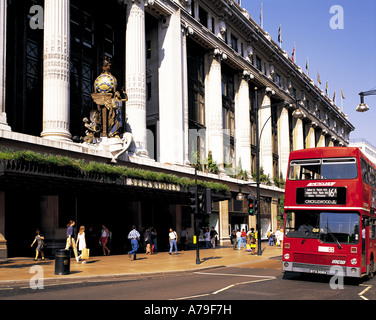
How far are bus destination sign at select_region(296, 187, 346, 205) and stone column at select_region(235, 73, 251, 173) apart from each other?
36145mm

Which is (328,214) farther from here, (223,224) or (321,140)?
(321,140)

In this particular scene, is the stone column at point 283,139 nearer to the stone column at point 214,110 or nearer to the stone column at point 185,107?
the stone column at point 214,110

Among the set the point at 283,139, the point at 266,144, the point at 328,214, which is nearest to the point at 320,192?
the point at 328,214

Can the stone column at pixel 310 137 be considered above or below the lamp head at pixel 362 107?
above

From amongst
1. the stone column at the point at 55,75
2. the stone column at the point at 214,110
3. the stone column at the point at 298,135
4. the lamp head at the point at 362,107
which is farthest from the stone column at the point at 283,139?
the stone column at the point at 55,75

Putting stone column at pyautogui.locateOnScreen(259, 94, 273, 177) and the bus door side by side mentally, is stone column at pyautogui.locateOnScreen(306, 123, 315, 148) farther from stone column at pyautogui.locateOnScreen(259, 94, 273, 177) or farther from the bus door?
the bus door

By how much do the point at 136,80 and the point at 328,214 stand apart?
20941 millimetres

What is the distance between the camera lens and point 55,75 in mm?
26406

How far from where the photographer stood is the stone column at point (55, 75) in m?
26.2

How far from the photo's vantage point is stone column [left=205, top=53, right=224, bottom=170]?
46.2 m

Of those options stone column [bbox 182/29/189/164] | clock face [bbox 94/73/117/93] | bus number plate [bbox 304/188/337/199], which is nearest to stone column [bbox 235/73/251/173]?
stone column [bbox 182/29/189/164]

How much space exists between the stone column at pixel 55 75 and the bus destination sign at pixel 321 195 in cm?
1507
